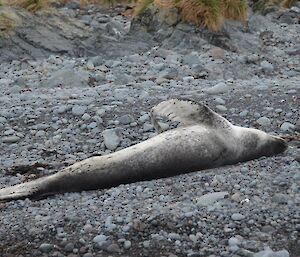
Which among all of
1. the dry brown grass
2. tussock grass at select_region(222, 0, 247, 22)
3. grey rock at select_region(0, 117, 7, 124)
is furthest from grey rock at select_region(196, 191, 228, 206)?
tussock grass at select_region(222, 0, 247, 22)

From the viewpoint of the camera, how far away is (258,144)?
17.5ft

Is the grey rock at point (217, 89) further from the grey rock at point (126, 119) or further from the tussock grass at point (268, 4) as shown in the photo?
the tussock grass at point (268, 4)

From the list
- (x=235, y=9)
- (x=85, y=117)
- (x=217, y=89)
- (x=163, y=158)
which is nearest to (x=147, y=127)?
(x=85, y=117)

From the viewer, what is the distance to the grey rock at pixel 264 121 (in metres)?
6.13

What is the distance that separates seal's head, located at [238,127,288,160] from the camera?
530 centimetres

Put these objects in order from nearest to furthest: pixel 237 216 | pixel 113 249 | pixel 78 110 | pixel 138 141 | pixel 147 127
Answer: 1. pixel 113 249
2. pixel 237 216
3. pixel 138 141
4. pixel 147 127
5. pixel 78 110

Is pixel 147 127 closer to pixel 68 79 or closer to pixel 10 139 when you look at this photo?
pixel 10 139

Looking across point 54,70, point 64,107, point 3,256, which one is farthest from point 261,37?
point 3,256

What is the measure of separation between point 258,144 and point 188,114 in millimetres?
610

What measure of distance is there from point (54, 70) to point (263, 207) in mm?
4739

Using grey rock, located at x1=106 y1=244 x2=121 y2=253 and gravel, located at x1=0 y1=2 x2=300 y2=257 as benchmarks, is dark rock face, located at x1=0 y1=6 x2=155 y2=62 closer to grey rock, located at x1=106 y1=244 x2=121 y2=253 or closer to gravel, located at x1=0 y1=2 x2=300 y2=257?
gravel, located at x1=0 y1=2 x2=300 y2=257

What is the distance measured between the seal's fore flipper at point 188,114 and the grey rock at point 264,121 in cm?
91

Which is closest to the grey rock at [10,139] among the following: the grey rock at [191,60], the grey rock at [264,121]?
the grey rock at [264,121]

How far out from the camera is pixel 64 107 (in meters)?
6.52
